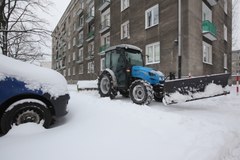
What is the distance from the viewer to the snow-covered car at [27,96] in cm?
321

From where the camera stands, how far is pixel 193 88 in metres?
5.80

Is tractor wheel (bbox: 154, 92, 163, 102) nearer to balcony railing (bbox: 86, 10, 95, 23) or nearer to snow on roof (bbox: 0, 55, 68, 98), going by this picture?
snow on roof (bbox: 0, 55, 68, 98)

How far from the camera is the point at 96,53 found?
2461 centimetres

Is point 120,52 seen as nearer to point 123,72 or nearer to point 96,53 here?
point 123,72

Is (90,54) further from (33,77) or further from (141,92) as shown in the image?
(33,77)

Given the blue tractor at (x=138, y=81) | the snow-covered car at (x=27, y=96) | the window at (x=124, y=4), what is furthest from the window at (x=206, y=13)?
the snow-covered car at (x=27, y=96)

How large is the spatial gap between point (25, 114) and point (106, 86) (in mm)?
5166

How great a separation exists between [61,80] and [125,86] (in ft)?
12.0

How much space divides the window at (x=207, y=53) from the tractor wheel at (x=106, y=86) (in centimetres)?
974

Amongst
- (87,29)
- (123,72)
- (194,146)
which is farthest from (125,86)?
(87,29)

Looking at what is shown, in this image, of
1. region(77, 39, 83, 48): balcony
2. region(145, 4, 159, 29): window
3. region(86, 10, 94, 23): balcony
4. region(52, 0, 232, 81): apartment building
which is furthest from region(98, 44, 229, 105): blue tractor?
region(77, 39, 83, 48): balcony

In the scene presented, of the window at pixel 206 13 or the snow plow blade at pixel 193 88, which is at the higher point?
the window at pixel 206 13

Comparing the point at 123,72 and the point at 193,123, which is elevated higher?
the point at 123,72

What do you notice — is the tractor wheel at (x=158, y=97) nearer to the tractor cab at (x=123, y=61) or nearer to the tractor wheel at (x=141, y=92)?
the tractor wheel at (x=141, y=92)
